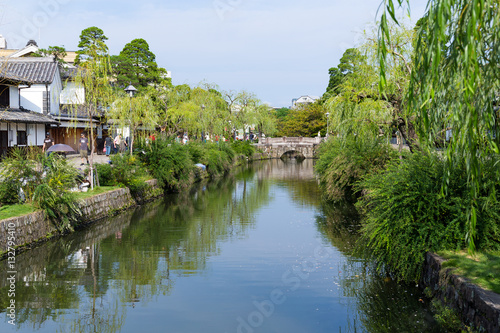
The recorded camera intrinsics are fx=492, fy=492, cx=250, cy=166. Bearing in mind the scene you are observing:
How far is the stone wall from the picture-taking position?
5.88 m

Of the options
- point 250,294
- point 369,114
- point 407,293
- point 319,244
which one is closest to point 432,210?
point 407,293

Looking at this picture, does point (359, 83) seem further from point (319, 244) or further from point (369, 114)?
point (319, 244)

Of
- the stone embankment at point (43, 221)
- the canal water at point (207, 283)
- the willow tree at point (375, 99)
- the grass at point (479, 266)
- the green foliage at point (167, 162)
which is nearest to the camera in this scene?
the grass at point (479, 266)

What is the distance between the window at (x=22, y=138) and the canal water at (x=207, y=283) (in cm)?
1229

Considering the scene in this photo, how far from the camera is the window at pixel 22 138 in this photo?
84.4ft

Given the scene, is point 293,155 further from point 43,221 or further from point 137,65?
point 43,221

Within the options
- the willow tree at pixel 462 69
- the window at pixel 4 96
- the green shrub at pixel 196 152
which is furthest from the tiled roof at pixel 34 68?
the willow tree at pixel 462 69

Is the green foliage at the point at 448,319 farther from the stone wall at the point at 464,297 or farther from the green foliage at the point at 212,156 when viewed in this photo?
the green foliage at the point at 212,156

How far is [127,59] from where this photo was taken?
49500 mm

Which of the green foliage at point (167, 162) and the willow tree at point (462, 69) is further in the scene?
the green foliage at point (167, 162)

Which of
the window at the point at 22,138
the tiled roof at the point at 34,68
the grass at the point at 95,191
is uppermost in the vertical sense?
the tiled roof at the point at 34,68

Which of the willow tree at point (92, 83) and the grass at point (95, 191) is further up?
the willow tree at point (92, 83)

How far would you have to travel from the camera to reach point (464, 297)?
6.76 meters

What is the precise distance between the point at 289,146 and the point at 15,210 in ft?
173
